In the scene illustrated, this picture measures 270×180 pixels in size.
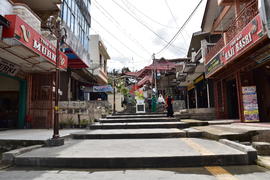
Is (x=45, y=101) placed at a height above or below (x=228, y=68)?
below

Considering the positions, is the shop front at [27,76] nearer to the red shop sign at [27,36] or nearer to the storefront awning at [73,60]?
the red shop sign at [27,36]

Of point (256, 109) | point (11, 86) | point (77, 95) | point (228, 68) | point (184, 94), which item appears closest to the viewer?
point (256, 109)

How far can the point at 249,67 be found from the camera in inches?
305

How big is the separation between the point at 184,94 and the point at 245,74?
44.9ft

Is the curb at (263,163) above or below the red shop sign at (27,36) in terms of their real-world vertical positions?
below

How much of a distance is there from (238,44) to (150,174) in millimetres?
6311

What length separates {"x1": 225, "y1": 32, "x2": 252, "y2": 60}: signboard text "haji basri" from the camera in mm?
6200

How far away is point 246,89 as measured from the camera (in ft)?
25.5

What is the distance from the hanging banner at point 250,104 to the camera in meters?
7.55

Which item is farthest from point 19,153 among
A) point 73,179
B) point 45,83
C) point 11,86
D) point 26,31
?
point 11,86

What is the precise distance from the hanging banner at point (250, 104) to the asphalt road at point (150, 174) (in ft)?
15.7

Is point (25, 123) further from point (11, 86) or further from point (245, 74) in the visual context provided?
point (245, 74)

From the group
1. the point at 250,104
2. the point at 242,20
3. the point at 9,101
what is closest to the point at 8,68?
the point at 9,101

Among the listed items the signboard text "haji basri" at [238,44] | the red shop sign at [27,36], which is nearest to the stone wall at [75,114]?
the red shop sign at [27,36]
